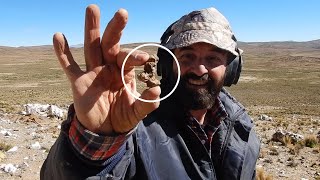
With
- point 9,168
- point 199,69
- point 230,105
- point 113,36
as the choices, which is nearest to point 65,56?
point 113,36

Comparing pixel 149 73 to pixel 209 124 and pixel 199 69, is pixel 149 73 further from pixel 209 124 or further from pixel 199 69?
pixel 209 124

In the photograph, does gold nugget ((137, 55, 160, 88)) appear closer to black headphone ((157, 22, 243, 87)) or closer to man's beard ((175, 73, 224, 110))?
man's beard ((175, 73, 224, 110))

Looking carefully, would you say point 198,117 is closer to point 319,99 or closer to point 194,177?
point 194,177

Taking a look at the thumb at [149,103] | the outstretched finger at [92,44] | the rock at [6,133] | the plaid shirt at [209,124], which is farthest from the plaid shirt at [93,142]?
the rock at [6,133]

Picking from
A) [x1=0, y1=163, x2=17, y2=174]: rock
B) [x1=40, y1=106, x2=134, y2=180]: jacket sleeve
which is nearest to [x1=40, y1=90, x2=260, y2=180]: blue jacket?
[x1=40, y1=106, x2=134, y2=180]: jacket sleeve

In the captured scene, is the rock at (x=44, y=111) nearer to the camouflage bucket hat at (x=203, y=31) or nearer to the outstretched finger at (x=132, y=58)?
the camouflage bucket hat at (x=203, y=31)
